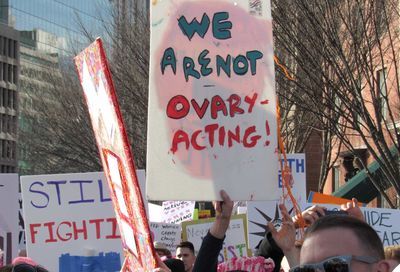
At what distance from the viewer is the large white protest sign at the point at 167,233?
12.2m

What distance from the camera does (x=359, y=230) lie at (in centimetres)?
262

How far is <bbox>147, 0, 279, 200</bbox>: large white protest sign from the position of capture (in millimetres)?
4480

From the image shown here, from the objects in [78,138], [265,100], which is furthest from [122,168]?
[78,138]

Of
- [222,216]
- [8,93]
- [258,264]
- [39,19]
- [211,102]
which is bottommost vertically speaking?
[258,264]

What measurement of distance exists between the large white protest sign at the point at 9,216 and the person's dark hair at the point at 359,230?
614 centimetres

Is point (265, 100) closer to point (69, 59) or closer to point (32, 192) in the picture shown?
point (32, 192)

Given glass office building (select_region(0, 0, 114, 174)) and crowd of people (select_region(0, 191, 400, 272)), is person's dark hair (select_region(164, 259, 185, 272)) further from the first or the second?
glass office building (select_region(0, 0, 114, 174))

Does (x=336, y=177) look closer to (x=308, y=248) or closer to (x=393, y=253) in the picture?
(x=393, y=253)

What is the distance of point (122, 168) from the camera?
13.8 ft

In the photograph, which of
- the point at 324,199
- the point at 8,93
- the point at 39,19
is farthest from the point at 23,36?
the point at 324,199

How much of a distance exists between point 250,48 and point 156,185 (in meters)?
0.77

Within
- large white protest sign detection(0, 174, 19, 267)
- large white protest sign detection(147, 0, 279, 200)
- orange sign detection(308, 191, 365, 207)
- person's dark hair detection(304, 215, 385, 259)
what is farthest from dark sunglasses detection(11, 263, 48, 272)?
orange sign detection(308, 191, 365, 207)

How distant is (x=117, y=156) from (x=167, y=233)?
321 inches

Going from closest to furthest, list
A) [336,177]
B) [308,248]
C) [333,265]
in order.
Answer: [333,265], [308,248], [336,177]
